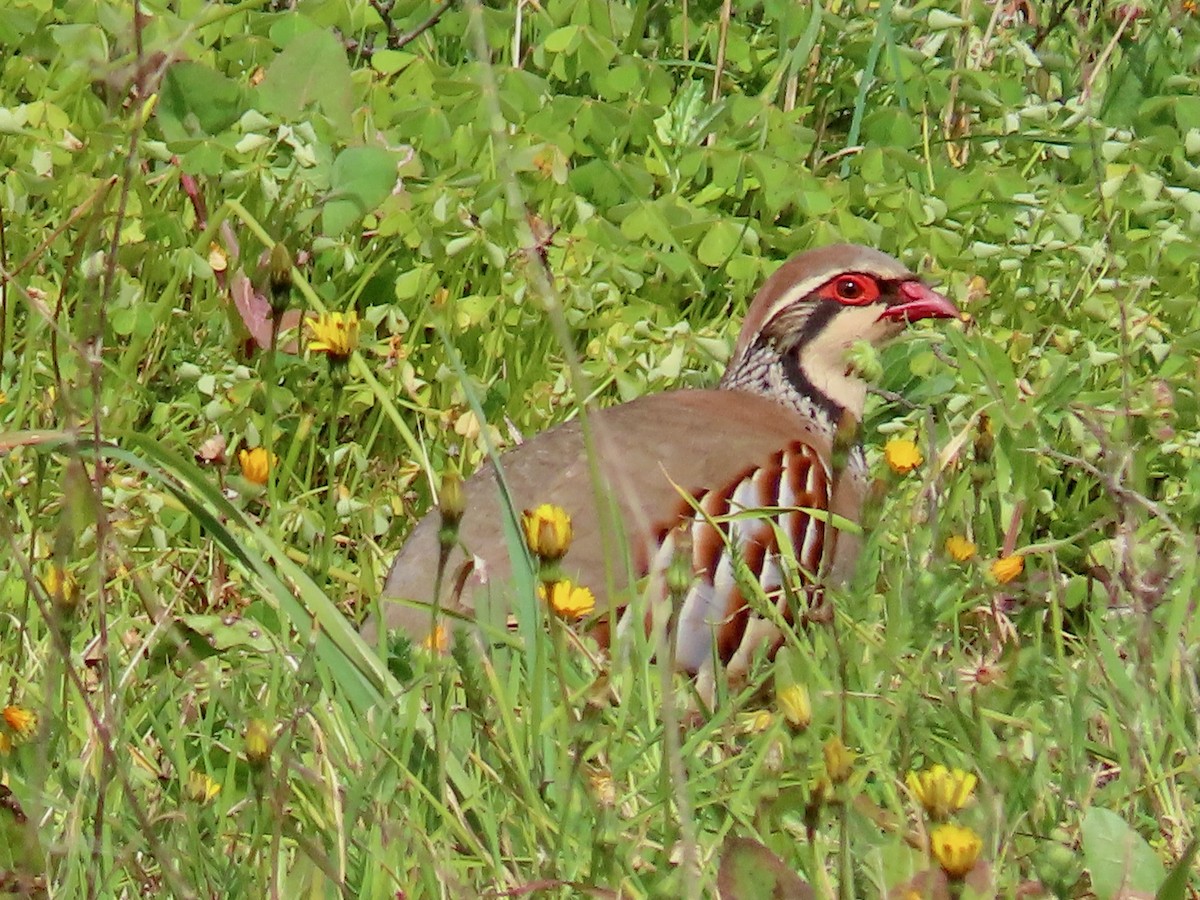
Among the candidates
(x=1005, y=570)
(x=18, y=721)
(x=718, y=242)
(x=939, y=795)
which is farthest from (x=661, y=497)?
(x=939, y=795)

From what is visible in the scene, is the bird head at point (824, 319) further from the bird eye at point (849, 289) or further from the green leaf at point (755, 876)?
the green leaf at point (755, 876)

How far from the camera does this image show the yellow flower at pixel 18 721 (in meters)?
1.97

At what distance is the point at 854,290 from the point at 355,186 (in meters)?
1.01

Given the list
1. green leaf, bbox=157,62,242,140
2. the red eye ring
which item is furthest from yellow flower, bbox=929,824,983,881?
green leaf, bbox=157,62,242,140

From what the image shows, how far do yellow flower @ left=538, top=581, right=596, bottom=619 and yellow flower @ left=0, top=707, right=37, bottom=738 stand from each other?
1.72 feet

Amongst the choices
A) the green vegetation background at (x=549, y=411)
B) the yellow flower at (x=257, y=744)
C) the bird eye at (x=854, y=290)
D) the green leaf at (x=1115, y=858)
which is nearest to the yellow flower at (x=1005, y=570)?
the green vegetation background at (x=549, y=411)

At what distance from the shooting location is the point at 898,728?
7.95 ft

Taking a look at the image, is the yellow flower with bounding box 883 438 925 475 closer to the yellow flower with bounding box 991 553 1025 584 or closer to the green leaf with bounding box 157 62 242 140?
the yellow flower with bounding box 991 553 1025 584

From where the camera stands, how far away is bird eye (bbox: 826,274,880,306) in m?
3.84

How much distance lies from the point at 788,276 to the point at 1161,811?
1795 mm

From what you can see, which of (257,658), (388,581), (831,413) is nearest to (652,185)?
(831,413)

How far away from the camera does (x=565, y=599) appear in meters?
1.95

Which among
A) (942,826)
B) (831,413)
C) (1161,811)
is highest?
(942,826)

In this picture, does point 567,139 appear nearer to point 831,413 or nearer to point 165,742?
point 831,413
